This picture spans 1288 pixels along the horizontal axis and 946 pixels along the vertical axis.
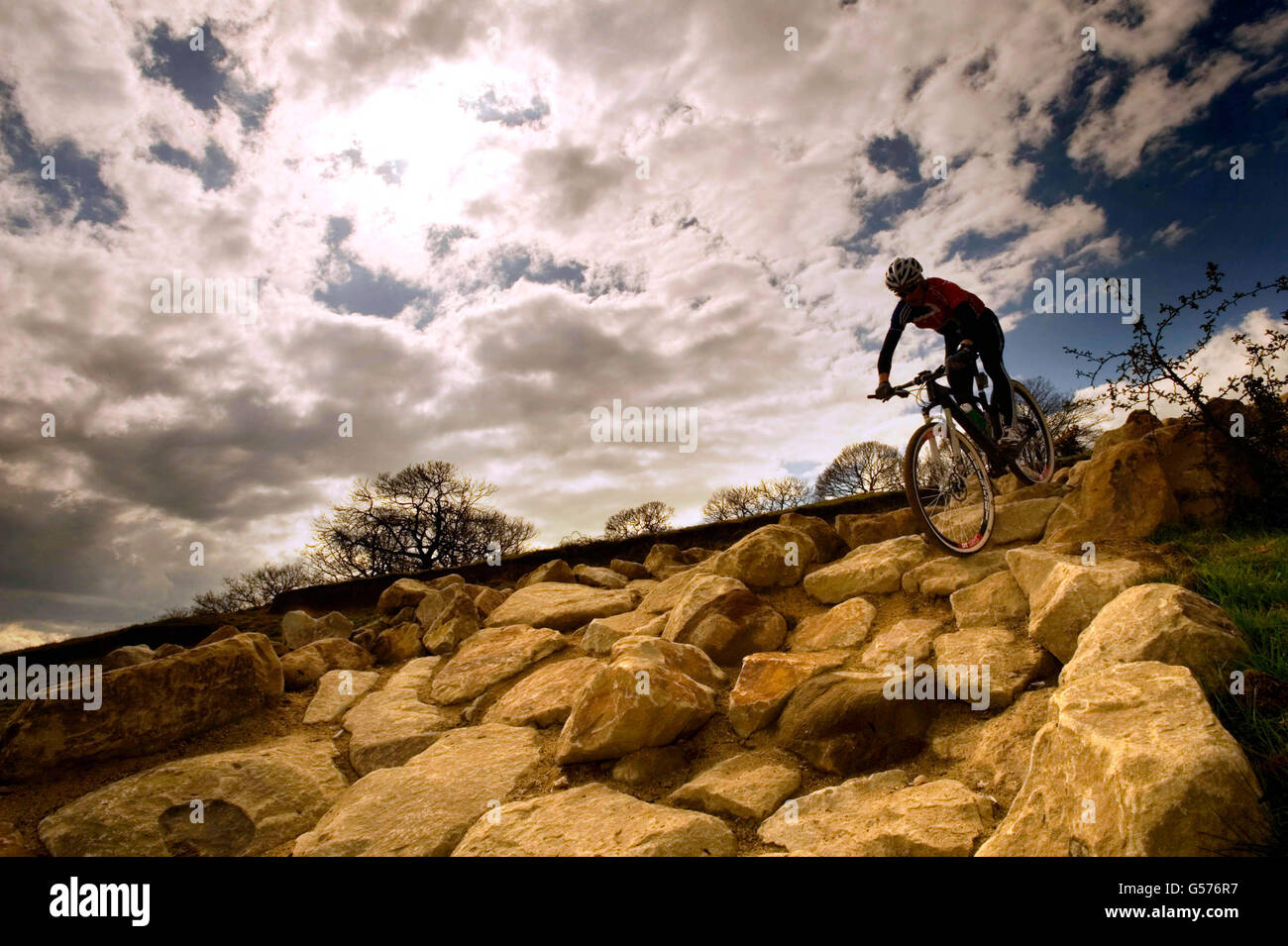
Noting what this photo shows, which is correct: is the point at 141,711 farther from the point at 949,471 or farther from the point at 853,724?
the point at 949,471

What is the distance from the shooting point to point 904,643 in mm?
3980

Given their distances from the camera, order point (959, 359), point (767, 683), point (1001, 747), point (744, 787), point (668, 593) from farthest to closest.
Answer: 1. point (668, 593)
2. point (959, 359)
3. point (767, 683)
4. point (744, 787)
5. point (1001, 747)

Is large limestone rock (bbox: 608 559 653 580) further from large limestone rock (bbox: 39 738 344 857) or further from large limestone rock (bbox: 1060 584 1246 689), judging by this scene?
large limestone rock (bbox: 1060 584 1246 689)

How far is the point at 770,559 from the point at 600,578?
2.92m

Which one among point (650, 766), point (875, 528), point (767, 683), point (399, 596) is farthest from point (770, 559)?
point (399, 596)

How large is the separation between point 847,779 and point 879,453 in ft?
112

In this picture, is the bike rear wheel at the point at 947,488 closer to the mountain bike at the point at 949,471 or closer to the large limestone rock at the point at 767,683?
the mountain bike at the point at 949,471

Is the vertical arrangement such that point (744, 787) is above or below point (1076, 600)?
below

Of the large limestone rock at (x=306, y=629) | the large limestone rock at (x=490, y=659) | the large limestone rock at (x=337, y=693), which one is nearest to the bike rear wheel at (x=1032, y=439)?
the large limestone rock at (x=490, y=659)

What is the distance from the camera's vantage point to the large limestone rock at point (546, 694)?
445 centimetres

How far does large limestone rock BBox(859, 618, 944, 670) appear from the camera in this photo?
3840mm

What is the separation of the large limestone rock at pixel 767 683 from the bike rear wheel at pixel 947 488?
210 centimetres

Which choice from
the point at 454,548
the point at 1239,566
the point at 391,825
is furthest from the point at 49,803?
the point at 454,548

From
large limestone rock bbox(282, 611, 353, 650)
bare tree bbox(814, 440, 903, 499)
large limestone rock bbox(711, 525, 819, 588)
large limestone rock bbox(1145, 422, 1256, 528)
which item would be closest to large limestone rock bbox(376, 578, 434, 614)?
large limestone rock bbox(282, 611, 353, 650)
